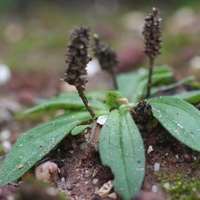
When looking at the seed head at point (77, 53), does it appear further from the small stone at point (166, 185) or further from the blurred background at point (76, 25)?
the blurred background at point (76, 25)

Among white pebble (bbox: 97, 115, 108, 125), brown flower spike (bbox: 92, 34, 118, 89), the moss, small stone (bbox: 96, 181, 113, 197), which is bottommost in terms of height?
the moss

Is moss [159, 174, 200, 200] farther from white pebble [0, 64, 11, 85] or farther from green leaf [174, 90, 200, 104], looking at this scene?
white pebble [0, 64, 11, 85]

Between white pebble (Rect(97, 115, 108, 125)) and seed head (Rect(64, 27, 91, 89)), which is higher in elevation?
seed head (Rect(64, 27, 91, 89))

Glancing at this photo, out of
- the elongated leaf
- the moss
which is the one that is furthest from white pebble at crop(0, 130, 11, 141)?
the moss

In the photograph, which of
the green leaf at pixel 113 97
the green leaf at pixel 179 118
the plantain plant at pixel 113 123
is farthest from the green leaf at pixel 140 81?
the green leaf at pixel 179 118

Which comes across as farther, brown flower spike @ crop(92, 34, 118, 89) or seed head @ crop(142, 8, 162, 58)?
brown flower spike @ crop(92, 34, 118, 89)

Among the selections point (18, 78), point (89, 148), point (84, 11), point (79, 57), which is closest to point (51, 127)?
point (89, 148)

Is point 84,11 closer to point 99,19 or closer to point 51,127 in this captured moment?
point 99,19

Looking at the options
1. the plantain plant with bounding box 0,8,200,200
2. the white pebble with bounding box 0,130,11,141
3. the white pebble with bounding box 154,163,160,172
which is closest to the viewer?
the plantain plant with bounding box 0,8,200,200

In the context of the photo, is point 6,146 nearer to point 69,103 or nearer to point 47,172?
point 69,103
